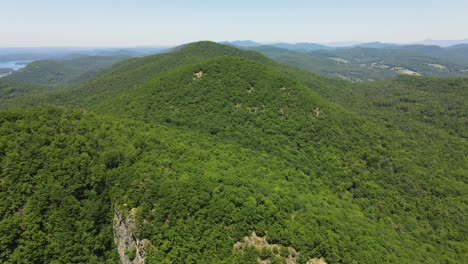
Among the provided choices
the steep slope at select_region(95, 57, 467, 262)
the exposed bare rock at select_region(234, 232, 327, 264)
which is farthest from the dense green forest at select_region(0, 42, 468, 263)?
the steep slope at select_region(95, 57, 467, 262)

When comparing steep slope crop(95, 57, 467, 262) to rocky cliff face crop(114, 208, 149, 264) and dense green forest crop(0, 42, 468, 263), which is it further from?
rocky cliff face crop(114, 208, 149, 264)

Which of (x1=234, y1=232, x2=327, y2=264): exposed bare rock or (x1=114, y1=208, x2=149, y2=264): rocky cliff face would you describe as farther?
(x1=114, y1=208, x2=149, y2=264): rocky cliff face

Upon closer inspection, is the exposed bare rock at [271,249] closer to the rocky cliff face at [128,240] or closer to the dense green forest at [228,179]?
the dense green forest at [228,179]

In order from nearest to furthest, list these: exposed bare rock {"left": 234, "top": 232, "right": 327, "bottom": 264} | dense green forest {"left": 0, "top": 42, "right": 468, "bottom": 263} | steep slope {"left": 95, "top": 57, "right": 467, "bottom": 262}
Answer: exposed bare rock {"left": 234, "top": 232, "right": 327, "bottom": 264} < dense green forest {"left": 0, "top": 42, "right": 468, "bottom": 263} < steep slope {"left": 95, "top": 57, "right": 467, "bottom": 262}

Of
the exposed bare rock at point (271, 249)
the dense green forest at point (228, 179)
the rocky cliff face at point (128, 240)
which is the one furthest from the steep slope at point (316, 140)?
the rocky cliff face at point (128, 240)

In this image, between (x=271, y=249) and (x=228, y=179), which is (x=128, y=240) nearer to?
(x=228, y=179)

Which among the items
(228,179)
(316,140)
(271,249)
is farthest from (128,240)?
(316,140)

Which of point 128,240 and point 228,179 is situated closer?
point 128,240
